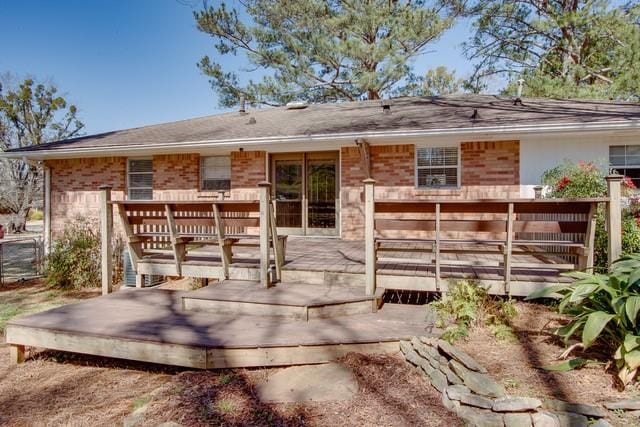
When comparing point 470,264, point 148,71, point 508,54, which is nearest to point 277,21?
point 148,71

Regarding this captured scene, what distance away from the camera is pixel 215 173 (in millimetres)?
10031

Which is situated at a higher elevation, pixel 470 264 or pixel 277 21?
pixel 277 21

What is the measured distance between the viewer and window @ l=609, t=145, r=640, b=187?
25.2 ft

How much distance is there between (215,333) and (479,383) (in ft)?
7.47

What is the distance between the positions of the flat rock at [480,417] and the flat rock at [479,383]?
0.44ft

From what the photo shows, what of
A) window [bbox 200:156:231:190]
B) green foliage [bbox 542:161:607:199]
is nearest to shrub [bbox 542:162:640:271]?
green foliage [bbox 542:161:607:199]

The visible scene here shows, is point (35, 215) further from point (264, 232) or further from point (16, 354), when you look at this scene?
point (264, 232)

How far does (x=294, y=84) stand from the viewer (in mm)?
17109

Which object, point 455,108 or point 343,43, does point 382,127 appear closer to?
point 455,108

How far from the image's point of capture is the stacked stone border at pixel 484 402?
7.63ft

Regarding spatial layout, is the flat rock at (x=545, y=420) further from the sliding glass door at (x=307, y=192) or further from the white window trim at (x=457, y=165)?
the sliding glass door at (x=307, y=192)

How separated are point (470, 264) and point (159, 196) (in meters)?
7.93

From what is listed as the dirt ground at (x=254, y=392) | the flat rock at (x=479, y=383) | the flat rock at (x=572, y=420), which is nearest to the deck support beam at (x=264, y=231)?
the dirt ground at (x=254, y=392)

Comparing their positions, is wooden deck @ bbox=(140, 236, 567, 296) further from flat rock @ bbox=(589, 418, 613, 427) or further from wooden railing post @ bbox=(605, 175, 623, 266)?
flat rock @ bbox=(589, 418, 613, 427)
